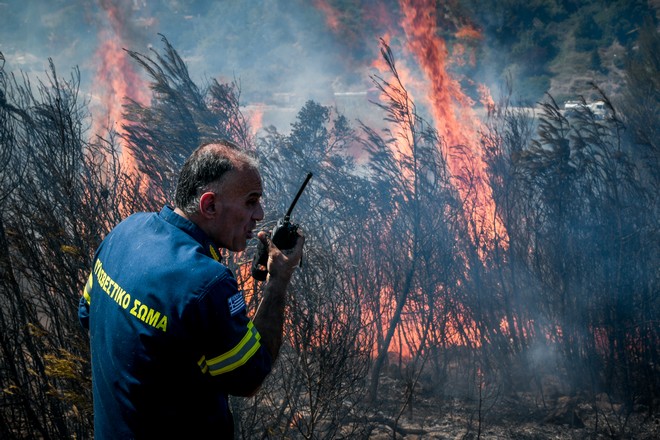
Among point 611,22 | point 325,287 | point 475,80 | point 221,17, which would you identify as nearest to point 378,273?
point 325,287

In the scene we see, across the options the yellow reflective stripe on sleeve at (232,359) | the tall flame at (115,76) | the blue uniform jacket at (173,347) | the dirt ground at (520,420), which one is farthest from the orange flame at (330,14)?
the yellow reflective stripe on sleeve at (232,359)

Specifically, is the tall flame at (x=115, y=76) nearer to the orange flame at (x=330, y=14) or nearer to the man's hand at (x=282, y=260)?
the orange flame at (x=330, y=14)

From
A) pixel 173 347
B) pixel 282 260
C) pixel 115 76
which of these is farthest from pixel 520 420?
pixel 115 76

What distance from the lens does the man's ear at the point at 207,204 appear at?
2055 millimetres

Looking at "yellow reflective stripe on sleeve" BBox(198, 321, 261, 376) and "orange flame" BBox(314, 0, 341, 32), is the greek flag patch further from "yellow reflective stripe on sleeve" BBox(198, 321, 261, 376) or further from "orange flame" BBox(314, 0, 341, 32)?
"orange flame" BBox(314, 0, 341, 32)

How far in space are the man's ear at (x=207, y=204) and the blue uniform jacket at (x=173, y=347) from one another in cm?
13

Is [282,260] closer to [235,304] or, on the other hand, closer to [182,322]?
[235,304]

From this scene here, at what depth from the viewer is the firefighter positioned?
5.86 feet

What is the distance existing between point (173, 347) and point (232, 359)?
0.19m

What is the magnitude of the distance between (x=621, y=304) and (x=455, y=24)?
34.4 metres

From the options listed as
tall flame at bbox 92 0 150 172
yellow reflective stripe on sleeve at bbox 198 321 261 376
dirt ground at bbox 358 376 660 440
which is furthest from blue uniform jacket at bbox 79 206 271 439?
tall flame at bbox 92 0 150 172

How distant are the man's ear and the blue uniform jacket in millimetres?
130

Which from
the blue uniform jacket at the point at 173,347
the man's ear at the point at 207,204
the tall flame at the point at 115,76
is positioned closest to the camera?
the blue uniform jacket at the point at 173,347

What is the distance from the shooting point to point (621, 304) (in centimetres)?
966
